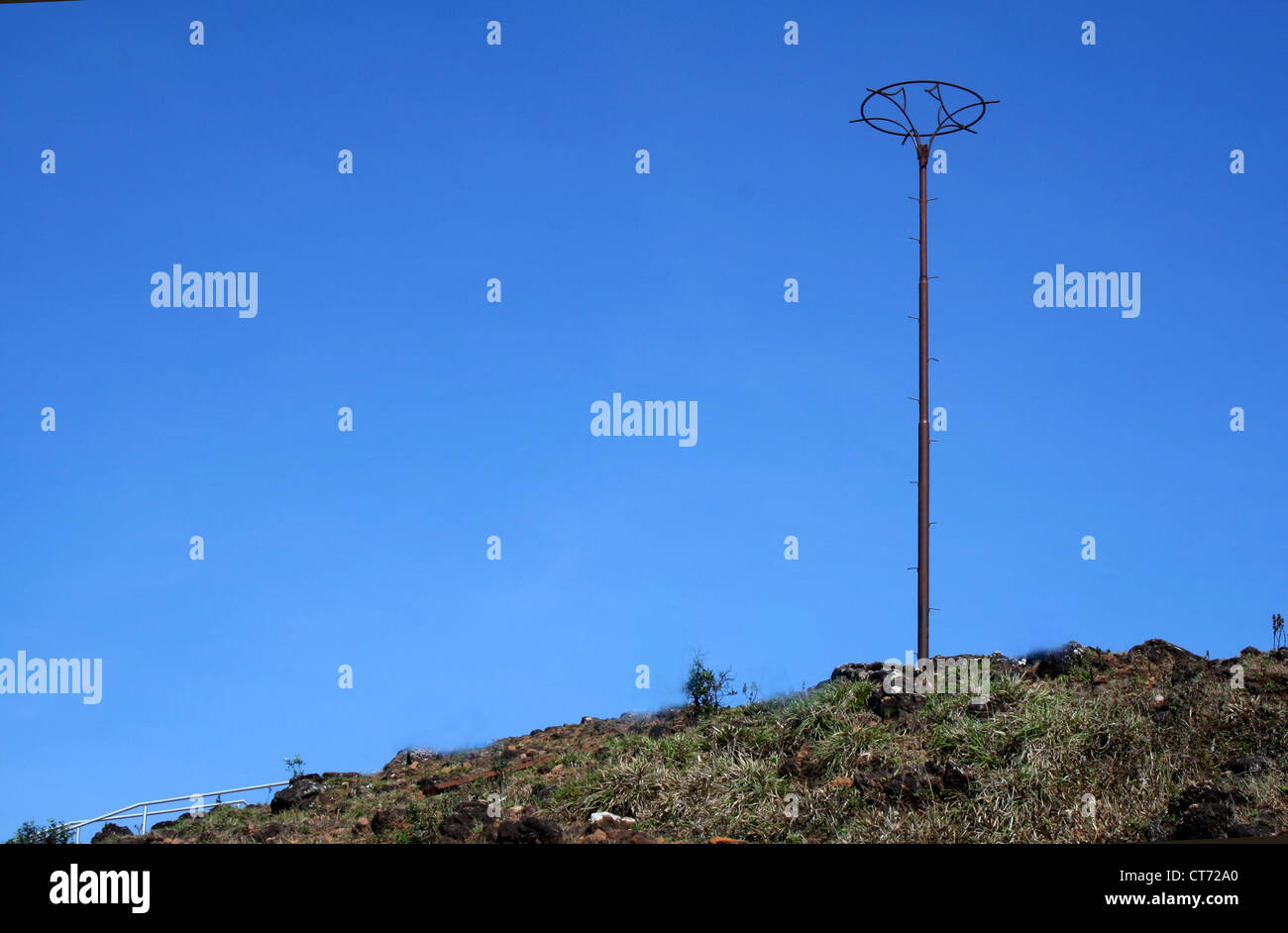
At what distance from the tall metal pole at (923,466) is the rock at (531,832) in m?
7.46

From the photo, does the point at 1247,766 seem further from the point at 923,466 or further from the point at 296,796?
the point at 296,796

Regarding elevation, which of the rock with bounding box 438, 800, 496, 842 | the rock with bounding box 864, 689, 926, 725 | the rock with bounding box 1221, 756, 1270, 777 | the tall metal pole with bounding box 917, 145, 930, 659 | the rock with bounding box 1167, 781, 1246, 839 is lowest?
the rock with bounding box 438, 800, 496, 842

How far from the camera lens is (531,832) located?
12.8 metres

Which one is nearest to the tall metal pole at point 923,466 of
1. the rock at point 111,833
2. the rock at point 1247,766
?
the rock at point 1247,766

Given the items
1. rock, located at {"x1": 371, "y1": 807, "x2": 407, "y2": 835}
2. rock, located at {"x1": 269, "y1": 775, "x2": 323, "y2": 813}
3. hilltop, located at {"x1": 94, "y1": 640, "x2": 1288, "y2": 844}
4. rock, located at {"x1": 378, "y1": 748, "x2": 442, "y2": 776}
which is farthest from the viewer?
rock, located at {"x1": 378, "y1": 748, "x2": 442, "y2": 776}

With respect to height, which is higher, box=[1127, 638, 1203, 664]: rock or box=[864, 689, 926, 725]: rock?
box=[1127, 638, 1203, 664]: rock

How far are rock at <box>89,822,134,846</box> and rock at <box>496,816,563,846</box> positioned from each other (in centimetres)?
764

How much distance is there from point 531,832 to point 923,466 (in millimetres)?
9087

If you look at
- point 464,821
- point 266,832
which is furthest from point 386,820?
point 266,832

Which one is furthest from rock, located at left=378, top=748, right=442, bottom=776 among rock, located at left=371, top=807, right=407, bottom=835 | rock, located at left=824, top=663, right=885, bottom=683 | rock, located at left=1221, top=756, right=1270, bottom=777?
rock, located at left=1221, top=756, right=1270, bottom=777

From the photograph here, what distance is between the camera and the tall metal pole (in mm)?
17969

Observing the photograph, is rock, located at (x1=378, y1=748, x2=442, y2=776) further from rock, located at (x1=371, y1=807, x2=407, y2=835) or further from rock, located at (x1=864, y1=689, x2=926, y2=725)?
rock, located at (x1=864, y1=689, x2=926, y2=725)
